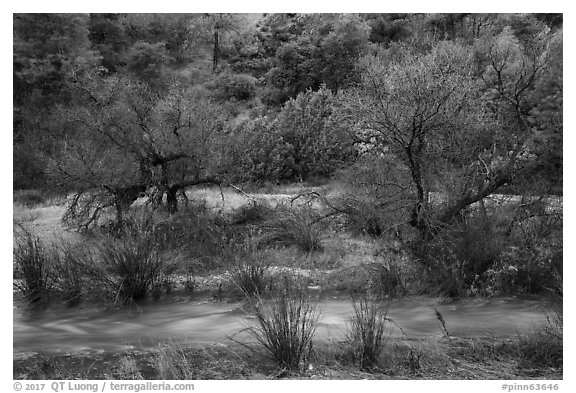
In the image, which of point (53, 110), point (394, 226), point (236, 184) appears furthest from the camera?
point (53, 110)

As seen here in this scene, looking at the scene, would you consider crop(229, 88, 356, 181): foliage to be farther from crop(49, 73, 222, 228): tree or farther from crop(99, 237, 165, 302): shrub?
crop(99, 237, 165, 302): shrub

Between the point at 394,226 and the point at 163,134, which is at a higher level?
the point at 163,134

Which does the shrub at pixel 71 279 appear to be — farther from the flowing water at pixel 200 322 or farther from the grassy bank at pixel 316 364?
the grassy bank at pixel 316 364

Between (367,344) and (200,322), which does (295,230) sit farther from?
(367,344)

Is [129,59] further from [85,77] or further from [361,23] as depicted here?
[361,23]

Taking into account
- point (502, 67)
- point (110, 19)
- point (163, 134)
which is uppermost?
point (110, 19)

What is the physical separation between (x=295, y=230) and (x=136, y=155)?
4.30 metres

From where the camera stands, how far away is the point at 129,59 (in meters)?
23.5

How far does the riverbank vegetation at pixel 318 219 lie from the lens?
5.99 m

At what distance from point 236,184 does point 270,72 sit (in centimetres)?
1548

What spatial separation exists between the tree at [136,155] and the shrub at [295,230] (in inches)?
81.2

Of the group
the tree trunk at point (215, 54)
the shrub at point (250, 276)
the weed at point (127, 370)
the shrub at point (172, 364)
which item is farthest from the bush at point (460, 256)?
the tree trunk at point (215, 54)
